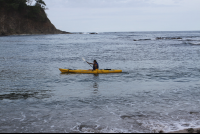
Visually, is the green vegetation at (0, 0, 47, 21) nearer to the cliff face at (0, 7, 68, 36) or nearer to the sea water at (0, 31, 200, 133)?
the cliff face at (0, 7, 68, 36)

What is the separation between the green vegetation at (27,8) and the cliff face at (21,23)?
47 centimetres

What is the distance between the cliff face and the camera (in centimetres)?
8931

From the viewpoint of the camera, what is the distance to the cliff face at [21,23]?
3516 inches

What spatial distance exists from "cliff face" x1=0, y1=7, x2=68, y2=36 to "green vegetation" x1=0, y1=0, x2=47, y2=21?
472 millimetres

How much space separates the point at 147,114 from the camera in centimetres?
766

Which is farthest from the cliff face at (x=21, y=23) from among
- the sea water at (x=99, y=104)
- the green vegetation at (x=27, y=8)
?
the sea water at (x=99, y=104)

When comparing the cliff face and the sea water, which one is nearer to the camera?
the sea water

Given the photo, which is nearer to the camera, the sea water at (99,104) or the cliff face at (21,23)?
the sea water at (99,104)

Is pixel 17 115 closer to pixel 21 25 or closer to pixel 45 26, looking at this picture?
pixel 21 25

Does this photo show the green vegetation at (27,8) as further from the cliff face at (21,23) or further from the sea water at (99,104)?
the sea water at (99,104)

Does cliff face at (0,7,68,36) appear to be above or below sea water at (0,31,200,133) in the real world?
above

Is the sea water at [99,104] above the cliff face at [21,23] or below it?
below

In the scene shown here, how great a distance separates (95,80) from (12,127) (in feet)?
26.1

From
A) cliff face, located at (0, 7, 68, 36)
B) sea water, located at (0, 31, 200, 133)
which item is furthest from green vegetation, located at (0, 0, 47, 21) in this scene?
sea water, located at (0, 31, 200, 133)
